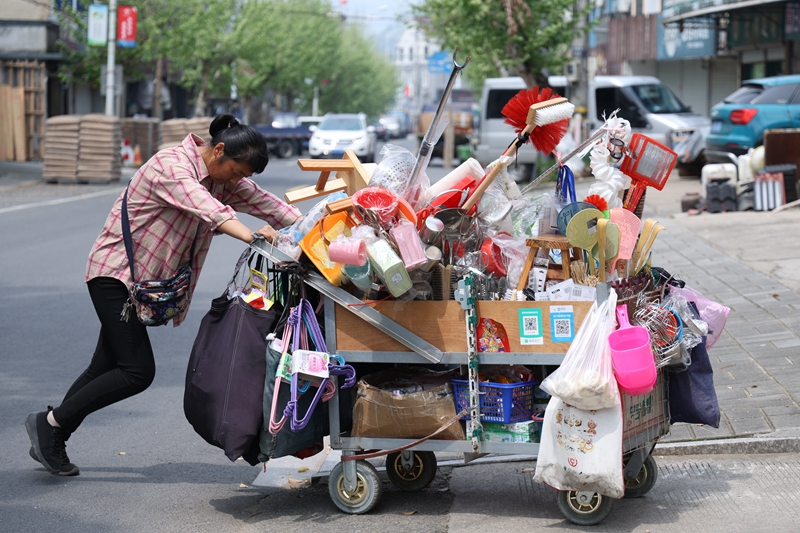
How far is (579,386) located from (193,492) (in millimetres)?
2019

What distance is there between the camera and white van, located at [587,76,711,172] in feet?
68.8

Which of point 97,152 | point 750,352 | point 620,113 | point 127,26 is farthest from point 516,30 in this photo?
point 750,352

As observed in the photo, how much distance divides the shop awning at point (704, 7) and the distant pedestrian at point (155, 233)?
2150cm

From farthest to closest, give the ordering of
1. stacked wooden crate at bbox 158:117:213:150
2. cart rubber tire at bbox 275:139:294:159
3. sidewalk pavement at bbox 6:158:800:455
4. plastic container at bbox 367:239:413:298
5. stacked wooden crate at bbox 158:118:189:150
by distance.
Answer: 1. cart rubber tire at bbox 275:139:294:159
2. stacked wooden crate at bbox 158:118:189:150
3. stacked wooden crate at bbox 158:117:213:150
4. sidewalk pavement at bbox 6:158:800:455
5. plastic container at bbox 367:239:413:298

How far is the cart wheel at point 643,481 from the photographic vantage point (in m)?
4.29

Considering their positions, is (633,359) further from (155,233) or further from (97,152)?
(97,152)

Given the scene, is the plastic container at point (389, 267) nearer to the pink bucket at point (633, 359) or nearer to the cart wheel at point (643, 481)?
the pink bucket at point (633, 359)

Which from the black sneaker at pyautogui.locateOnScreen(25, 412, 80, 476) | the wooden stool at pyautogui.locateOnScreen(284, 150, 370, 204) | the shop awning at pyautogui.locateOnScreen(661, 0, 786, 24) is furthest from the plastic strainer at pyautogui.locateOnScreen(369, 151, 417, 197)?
the shop awning at pyautogui.locateOnScreen(661, 0, 786, 24)

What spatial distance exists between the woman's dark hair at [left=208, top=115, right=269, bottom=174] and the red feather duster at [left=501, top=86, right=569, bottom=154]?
108 cm

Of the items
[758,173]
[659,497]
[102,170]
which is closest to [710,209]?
[758,173]

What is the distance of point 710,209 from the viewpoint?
13.8 meters

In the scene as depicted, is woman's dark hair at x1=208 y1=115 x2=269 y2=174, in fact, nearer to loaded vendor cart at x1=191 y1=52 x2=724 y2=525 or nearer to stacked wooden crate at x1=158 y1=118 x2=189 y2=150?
loaded vendor cart at x1=191 y1=52 x2=724 y2=525

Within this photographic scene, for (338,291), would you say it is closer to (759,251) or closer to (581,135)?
(759,251)

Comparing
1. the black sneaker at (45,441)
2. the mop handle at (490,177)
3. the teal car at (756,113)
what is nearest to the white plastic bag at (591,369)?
the mop handle at (490,177)
